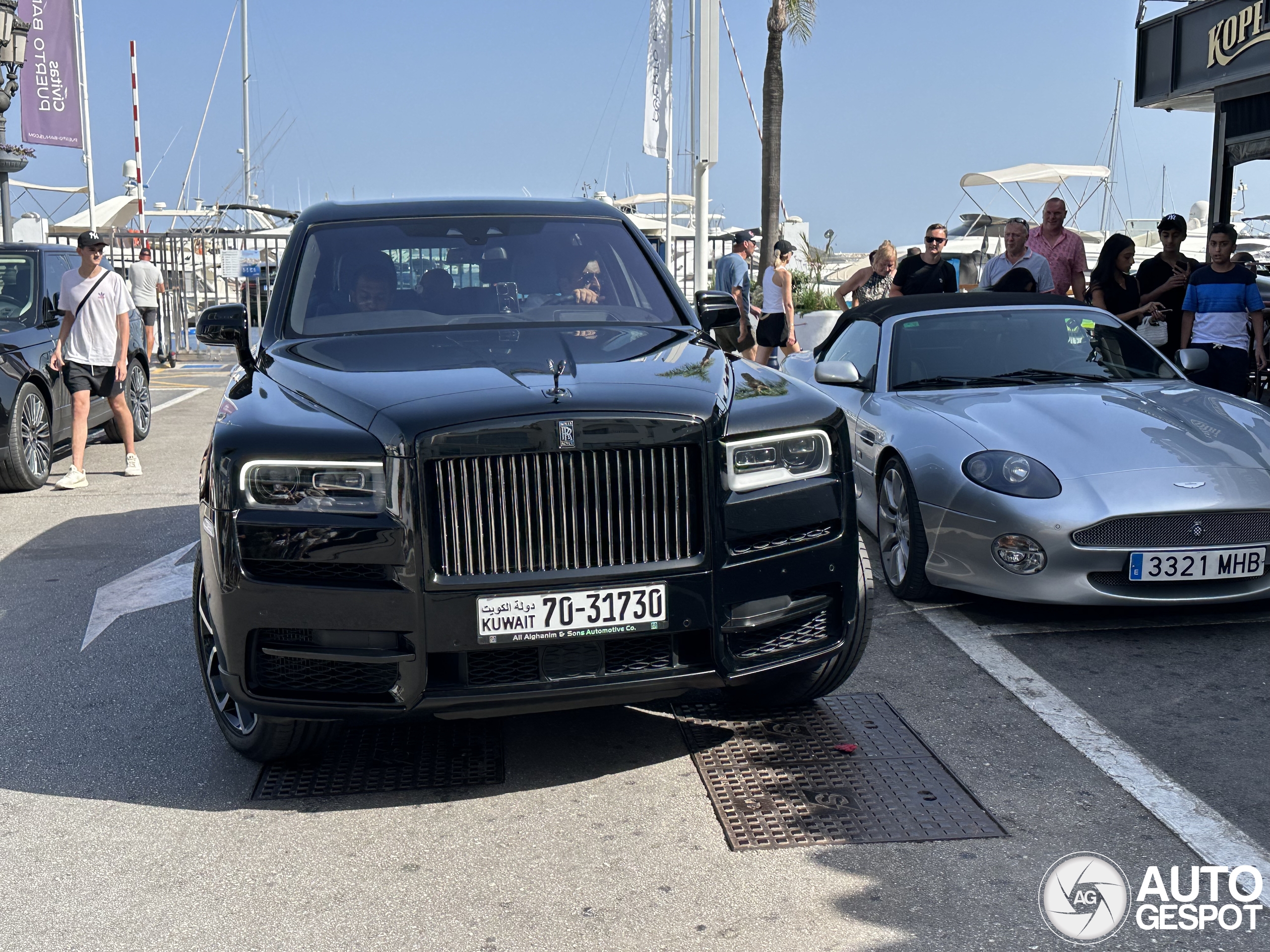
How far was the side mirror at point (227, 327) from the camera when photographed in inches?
188

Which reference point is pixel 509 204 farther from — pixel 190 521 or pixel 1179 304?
pixel 1179 304

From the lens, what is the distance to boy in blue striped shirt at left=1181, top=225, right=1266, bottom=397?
343 inches

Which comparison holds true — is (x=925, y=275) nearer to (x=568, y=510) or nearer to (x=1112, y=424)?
(x=1112, y=424)

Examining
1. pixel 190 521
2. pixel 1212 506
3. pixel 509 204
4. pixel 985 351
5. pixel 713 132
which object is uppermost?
pixel 713 132

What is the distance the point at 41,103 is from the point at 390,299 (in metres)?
17.7

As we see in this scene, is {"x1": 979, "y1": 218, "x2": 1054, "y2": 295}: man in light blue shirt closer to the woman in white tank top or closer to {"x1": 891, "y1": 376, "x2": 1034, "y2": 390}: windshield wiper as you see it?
the woman in white tank top

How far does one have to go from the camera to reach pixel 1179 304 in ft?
33.3

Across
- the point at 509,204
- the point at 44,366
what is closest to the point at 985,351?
the point at 509,204

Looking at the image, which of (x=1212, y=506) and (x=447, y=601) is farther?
(x=1212, y=506)

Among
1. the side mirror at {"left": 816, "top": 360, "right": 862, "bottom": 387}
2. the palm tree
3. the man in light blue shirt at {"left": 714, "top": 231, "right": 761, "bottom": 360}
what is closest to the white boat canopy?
the palm tree

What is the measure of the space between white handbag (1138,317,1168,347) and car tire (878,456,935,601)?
11.7 ft

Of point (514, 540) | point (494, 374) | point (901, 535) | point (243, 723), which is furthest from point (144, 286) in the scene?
point (514, 540)

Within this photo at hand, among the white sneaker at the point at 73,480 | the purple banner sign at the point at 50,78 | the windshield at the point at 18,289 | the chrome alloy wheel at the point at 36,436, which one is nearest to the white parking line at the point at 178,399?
the windshield at the point at 18,289

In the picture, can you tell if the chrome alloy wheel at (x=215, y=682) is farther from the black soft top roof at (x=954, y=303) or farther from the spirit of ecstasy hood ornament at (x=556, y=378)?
the black soft top roof at (x=954, y=303)
